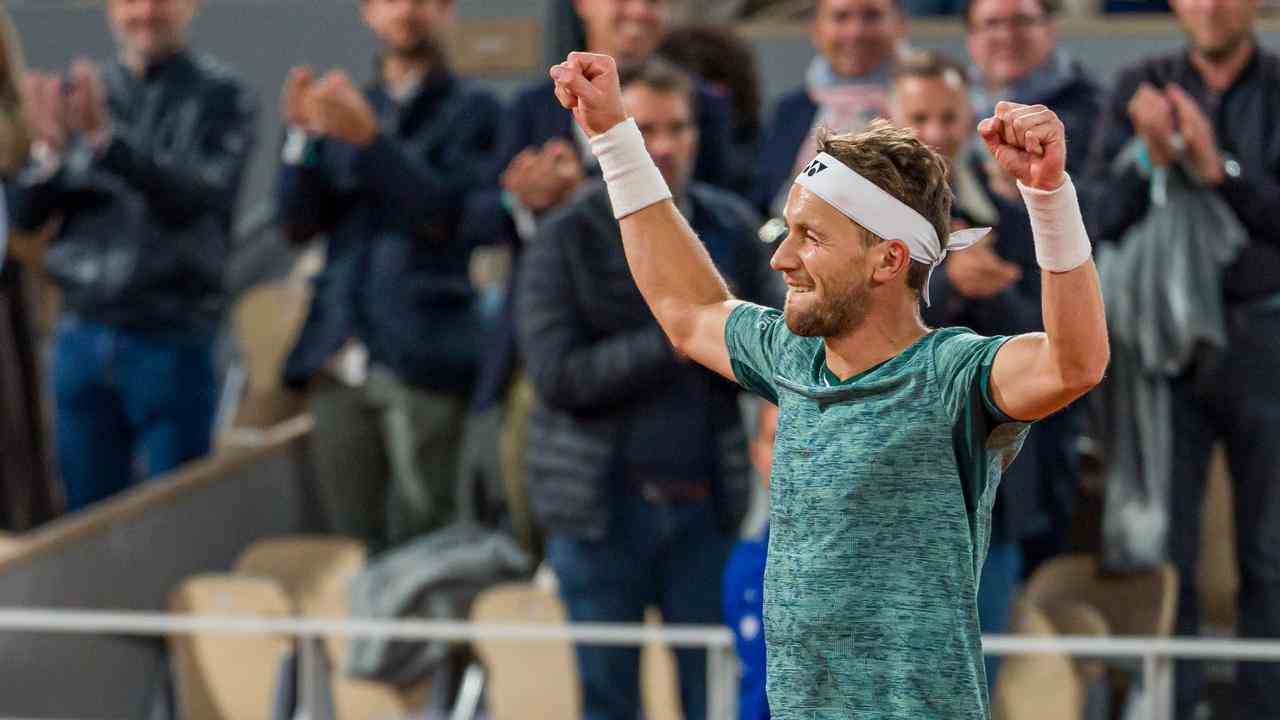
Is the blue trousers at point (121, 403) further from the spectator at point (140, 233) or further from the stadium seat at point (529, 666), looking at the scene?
the stadium seat at point (529, 666)

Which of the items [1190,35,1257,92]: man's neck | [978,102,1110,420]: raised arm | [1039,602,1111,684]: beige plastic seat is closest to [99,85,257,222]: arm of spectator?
[1039,602,1111,684]: beige plastic seat

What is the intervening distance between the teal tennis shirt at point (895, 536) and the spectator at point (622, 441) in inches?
68.2

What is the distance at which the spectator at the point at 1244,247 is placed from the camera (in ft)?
12.8

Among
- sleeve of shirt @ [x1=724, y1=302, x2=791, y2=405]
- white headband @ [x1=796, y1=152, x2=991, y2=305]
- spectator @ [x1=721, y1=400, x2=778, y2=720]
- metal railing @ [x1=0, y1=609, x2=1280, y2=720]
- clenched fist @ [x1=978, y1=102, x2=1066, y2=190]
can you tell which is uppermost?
clenched fist @ [x1=978, y1=102, x2=1066, y2=190]

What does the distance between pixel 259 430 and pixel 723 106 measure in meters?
2.22

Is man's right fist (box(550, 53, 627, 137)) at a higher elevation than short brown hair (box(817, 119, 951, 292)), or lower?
higher

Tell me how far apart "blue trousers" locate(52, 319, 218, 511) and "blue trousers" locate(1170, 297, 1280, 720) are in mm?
2490

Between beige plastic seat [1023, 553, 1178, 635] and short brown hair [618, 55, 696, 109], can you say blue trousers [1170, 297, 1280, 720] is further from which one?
short brown hair [618, 55, 696, 109]

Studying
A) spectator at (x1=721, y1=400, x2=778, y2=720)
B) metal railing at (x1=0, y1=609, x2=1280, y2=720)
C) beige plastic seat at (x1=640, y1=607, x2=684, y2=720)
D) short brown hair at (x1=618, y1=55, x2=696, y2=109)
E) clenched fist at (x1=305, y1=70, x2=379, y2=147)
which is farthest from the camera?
beige plastic seat at (x1=640, y1=607, x2=684, y2=720)

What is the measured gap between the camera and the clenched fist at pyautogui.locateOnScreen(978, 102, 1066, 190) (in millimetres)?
1811

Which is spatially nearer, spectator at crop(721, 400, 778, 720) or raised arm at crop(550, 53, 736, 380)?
raised arm at crop(550, 53, 736, 380)

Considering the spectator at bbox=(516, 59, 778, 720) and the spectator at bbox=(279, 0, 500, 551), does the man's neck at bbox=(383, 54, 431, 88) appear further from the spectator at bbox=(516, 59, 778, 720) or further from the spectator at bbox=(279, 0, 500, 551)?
the spectator at bbox=(516, 59, 778, 720)

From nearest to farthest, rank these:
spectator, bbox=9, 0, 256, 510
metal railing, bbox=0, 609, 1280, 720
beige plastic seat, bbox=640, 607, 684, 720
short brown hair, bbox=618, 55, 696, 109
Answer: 1. metal railing, bbox=0, 609, 1280, 720
2. short brown hair, bbox=618, 55, 696, 109
3. beige plastic seat, bbox=640, 607, 684, 720
4. spectator, bbox=9, 0, 256, 510

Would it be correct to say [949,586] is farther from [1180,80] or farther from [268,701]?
[268,701]
